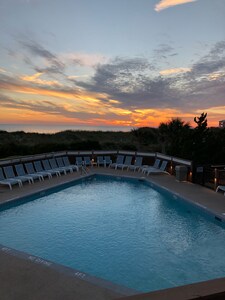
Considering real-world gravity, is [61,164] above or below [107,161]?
below

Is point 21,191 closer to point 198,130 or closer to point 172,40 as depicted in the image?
point 172,40

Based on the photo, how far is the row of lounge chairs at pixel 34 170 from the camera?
40.7ft

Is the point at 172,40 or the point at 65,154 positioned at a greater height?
the point at 172,40

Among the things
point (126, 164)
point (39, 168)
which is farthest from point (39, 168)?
point (126, 164)

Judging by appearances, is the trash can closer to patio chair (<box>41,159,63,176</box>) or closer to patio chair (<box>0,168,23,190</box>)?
patio chair (<box>41,159,63,176</box>)

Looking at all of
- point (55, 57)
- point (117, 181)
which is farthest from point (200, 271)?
point (55, 57)

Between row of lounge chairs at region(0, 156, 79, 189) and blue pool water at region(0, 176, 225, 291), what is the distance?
214 cm

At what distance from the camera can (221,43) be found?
14328mm

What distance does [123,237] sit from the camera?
7277mm

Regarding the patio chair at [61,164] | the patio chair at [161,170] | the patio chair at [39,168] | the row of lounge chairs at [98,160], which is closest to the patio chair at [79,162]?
the row of lounge chairs at [98,160]

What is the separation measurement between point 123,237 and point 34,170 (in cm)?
878

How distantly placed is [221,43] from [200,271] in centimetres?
1292

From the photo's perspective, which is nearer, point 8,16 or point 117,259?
point 117,259

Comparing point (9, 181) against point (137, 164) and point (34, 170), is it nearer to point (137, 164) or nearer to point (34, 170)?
point (34, 170)
